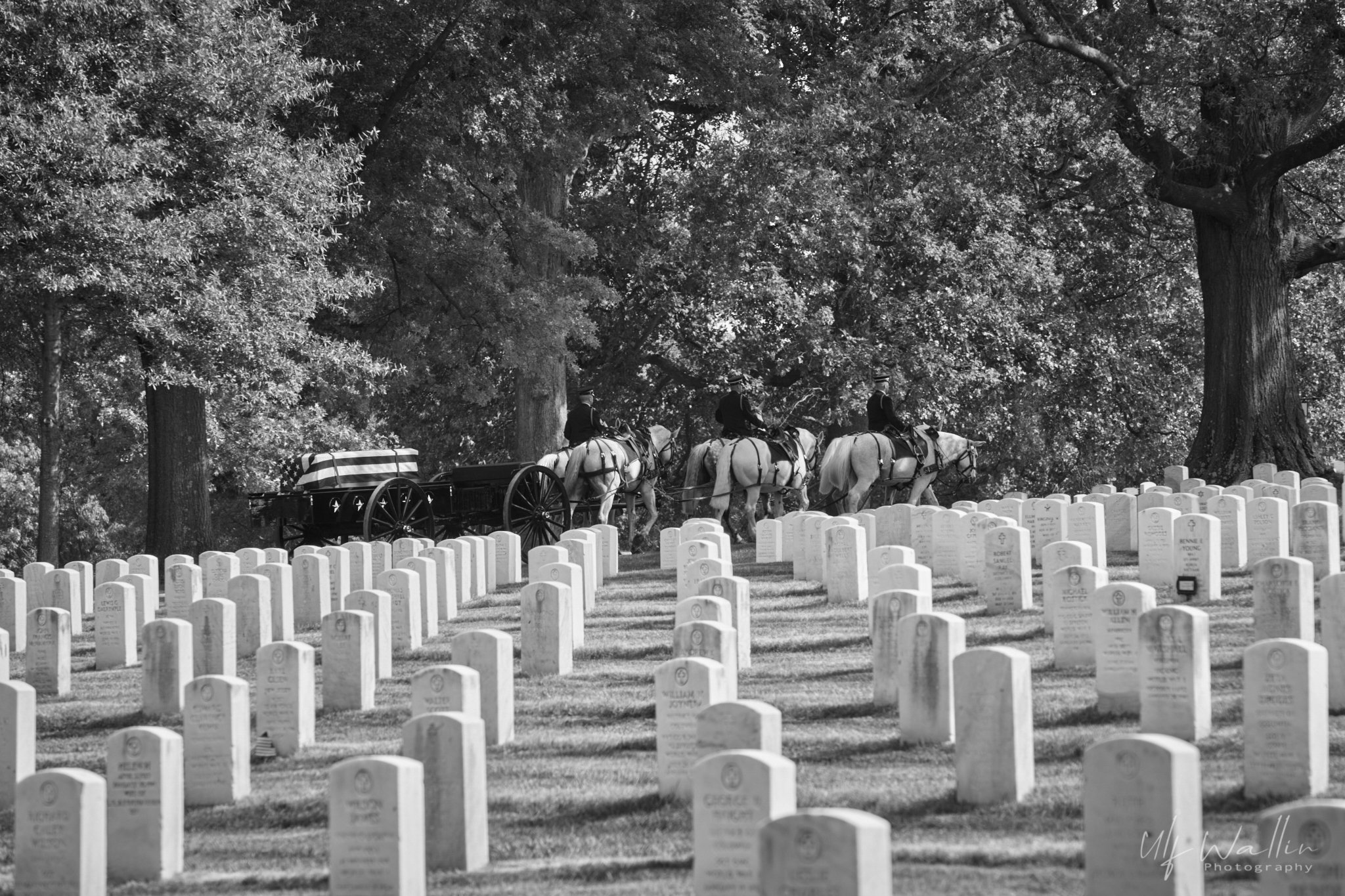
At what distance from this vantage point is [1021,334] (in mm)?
30250

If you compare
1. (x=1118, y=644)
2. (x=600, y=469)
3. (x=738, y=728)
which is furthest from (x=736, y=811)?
(x=600, y=469)

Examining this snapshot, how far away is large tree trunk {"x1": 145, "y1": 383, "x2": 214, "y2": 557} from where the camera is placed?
20.6m

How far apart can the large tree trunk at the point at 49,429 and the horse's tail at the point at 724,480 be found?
28.3 ft

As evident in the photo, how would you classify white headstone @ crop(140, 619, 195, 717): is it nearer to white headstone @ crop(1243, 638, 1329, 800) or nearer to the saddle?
white headstone @ crop(1243, 638, 1329, 800)

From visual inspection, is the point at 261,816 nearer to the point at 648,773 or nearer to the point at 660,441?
the point at 648,773

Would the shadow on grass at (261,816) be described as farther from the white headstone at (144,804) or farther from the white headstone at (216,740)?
the white headstone at (144,804)

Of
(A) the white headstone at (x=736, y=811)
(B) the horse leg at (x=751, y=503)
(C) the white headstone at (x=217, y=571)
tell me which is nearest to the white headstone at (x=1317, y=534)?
(A) the white headstone at (x=736, y=811)

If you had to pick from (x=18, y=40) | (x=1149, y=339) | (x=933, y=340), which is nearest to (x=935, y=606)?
(x=18, y=40)

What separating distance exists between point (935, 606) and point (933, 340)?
16726 millimetres

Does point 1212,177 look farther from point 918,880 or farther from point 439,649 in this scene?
point 918,880

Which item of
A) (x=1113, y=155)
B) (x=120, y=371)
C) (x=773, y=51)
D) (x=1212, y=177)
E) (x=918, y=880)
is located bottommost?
(x=918, y=880)

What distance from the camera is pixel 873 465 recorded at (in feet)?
70.7

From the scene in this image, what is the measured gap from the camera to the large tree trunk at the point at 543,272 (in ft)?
82.3

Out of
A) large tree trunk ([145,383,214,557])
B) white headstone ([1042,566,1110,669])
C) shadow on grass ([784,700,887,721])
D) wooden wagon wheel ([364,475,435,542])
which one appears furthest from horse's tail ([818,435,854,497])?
shadow on grass ([784,700,887,721])
